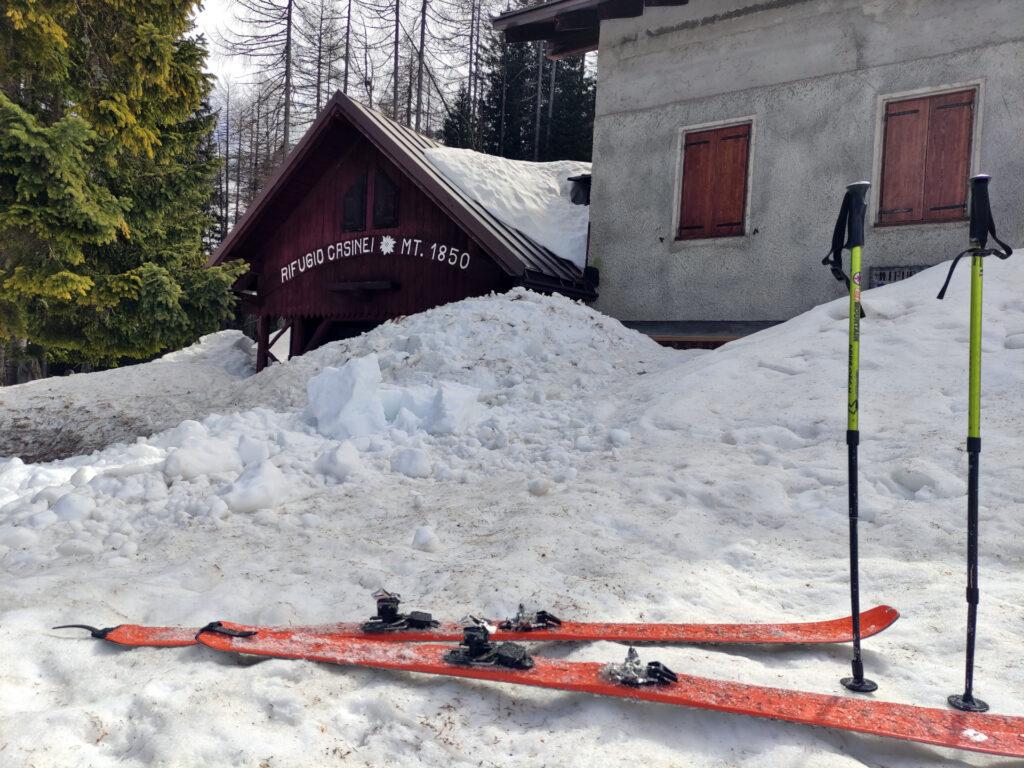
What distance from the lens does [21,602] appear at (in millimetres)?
3482

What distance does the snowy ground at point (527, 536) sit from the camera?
2.45m

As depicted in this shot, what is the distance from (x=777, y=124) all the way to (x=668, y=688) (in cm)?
999

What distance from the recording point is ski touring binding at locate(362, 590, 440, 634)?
10.5 feet

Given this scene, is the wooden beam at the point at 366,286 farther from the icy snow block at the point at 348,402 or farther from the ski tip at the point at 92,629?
the ski tip at the point at 92,629

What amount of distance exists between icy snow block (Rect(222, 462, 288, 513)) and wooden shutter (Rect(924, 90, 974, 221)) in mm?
8758

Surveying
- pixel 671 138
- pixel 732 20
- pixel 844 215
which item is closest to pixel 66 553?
pixel 844 215

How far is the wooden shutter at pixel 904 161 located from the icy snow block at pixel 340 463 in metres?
7.90

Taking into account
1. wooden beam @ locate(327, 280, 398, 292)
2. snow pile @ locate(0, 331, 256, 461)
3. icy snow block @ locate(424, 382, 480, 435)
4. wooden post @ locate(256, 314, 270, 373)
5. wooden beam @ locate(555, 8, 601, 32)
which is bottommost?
snow pile @ locate(0, 331, 256, 461)

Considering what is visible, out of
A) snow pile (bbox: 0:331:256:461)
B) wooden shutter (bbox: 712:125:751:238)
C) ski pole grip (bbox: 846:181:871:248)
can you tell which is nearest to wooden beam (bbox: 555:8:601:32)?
wooden shutter (bbox: 712:125:751:238)

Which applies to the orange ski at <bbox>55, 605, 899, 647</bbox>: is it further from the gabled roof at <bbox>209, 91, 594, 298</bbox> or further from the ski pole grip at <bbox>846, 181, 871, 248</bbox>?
the gabled roof at <bbox>209, 91, 594, 298</bbox>

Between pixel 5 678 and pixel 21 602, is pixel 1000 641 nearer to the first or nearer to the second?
Answer: pixel 5 678

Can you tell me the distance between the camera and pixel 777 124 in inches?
420

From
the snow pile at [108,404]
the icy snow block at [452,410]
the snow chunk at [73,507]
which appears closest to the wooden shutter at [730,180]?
the icy snow block at [452,410]

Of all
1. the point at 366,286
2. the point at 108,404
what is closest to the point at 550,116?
the point at 366,286
